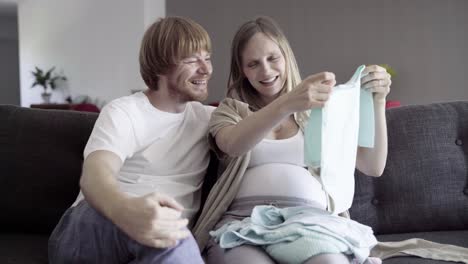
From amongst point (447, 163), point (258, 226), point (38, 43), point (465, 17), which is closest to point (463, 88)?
point (465, 17)

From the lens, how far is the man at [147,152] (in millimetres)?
986

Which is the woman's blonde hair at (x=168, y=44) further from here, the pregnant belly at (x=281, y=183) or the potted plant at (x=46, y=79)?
the potted plant at (x=46, y=79)

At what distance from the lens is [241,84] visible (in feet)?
5.04

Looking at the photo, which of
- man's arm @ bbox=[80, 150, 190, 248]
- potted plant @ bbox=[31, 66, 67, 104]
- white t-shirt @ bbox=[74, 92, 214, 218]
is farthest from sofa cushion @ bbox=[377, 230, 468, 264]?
potted plant @ bbox=[31, 66, 67, 104]

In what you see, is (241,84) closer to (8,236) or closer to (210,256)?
(210,256)

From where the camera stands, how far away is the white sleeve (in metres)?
1.16

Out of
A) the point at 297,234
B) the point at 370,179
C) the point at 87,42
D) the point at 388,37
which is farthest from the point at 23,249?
the point at 87,42

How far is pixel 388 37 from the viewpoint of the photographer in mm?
4945

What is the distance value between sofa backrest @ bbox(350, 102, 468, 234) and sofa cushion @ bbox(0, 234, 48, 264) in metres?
A: 1.00

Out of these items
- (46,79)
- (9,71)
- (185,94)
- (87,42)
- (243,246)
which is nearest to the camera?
(243,246)

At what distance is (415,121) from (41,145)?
1283 millimetres

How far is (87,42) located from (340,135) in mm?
6053

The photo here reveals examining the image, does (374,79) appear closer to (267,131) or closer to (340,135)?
(340,135)

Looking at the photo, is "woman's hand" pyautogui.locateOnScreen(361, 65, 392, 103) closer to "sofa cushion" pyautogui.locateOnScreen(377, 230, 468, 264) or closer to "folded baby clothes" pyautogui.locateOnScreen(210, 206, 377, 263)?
"folded baby clothes" pyautogui.locateOnScreen(210, 206, 377, 263)
